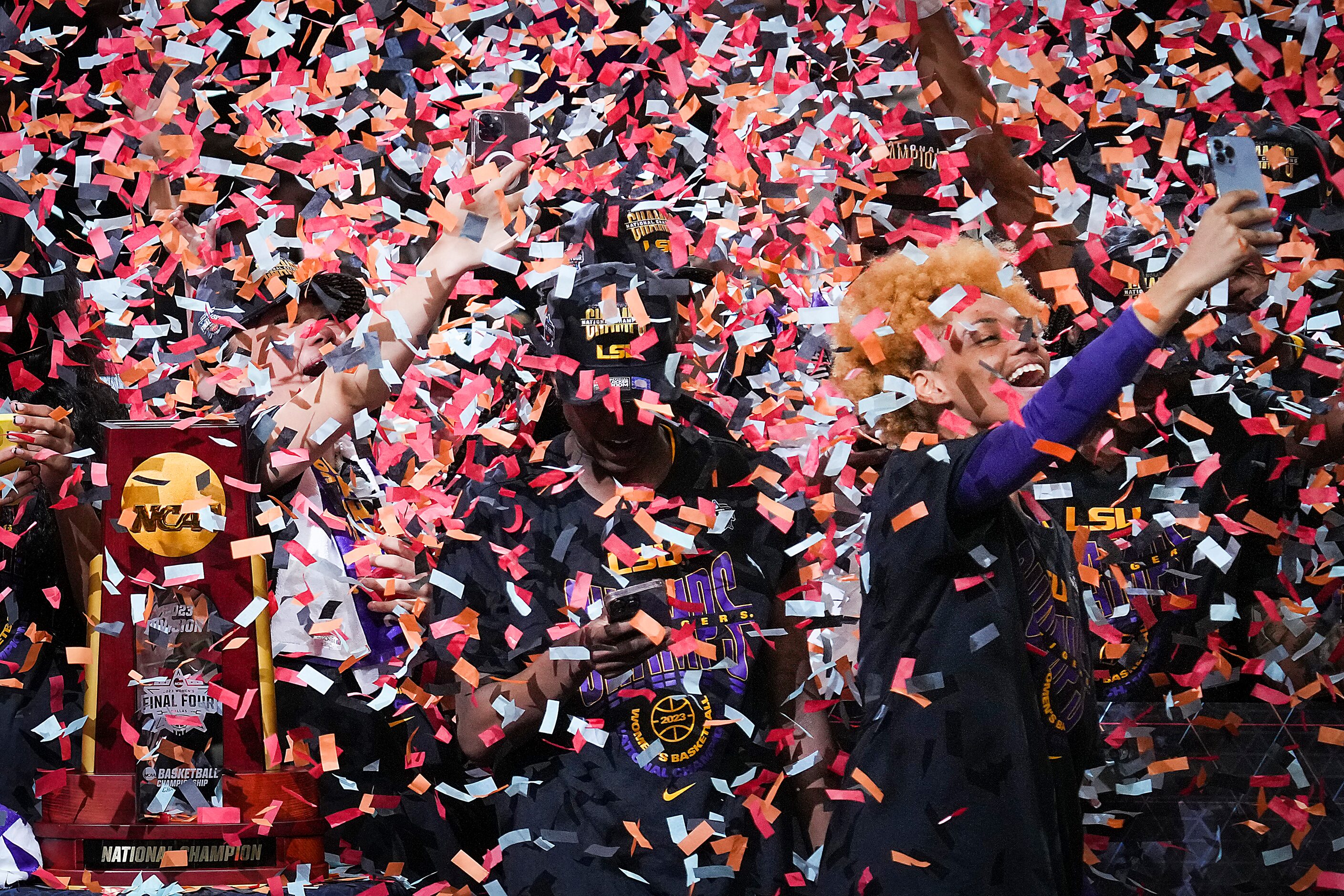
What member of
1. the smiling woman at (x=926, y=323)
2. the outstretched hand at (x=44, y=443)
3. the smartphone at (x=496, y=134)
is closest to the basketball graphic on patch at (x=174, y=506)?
the outstretched hand at (x=44, y=443)

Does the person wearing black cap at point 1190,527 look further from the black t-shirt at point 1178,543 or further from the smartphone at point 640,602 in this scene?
the smartphone at point 640,602

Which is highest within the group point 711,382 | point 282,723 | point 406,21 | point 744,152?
point 406,21

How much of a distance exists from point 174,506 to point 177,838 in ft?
2.01

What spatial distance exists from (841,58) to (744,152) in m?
0.53

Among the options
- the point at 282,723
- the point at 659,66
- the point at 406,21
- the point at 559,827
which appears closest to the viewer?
the point at 559,827

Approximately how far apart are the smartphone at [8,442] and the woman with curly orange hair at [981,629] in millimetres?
1728

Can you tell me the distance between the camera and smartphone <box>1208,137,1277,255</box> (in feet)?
6.00

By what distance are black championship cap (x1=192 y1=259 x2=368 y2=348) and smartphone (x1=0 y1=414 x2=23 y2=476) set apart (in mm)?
460

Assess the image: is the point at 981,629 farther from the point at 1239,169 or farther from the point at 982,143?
the point at 982,143

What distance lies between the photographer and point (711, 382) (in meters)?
2.84

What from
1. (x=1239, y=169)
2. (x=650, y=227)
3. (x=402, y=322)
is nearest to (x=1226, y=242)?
(x=1239, y=169)

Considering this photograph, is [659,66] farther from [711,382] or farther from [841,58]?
[711,382]

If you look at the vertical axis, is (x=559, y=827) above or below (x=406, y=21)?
below

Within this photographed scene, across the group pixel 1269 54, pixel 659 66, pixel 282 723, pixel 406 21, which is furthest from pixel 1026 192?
pixel 282 723
